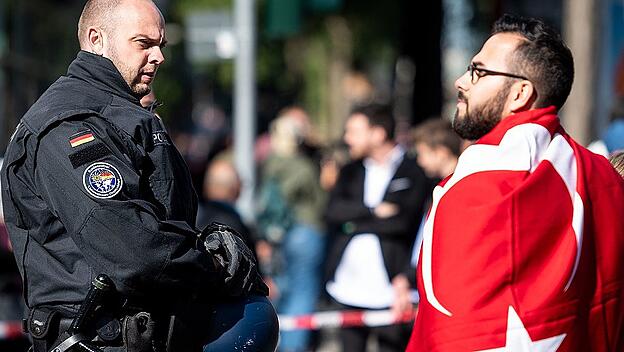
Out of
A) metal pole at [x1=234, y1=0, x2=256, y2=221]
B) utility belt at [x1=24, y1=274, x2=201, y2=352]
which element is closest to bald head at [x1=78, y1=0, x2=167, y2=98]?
utility belt at [x1=24, y1=274, x2=201, y2=352]

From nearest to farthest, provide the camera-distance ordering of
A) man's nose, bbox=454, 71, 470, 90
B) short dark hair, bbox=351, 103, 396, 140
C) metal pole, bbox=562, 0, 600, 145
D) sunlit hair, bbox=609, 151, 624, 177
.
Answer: man's nose, bbox=454, 71, 470, 90 → sunlit hair, bbox=609, 151, 624, 177 → short dark hair, bbox=351, 103, 396, 140 → metal pole, bbox=562, 0, 600, 145

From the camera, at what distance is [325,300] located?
9.20m

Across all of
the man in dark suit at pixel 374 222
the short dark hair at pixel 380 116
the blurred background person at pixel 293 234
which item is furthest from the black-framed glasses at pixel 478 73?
the blurred background person at pixel 293 234

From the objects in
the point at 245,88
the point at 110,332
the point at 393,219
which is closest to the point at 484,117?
the point at 110,332

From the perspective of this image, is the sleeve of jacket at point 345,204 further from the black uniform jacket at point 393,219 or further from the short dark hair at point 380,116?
the short dark hair at point 380,116

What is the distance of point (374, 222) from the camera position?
862 centimetres

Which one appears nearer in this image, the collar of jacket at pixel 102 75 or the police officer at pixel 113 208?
the police officer at pixel 113 208

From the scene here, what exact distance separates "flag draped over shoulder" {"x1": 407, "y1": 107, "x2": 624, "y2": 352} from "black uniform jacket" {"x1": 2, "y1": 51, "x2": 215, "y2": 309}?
798mm

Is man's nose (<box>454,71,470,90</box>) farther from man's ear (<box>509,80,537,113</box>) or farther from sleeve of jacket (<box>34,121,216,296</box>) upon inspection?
sleeve of jacket (<box>34,121,216,296</box>)

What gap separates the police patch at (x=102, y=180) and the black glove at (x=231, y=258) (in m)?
0.38

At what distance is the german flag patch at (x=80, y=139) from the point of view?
4.08 meters

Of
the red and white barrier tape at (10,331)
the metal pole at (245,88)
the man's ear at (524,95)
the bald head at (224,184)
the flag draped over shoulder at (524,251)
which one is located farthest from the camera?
the metal pole at (245,88)

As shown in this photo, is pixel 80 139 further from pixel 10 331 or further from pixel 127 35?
pixel 10 331

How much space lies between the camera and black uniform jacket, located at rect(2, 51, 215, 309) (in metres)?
4.04
